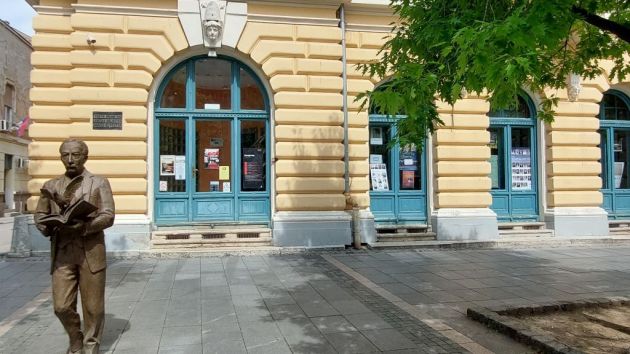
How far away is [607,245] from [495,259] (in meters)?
4.22

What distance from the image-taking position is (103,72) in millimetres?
10219

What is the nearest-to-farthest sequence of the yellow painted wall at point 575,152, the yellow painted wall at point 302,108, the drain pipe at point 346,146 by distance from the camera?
1. the yellow painted wall at point 302,108
2. the drain pipe at point 346,146
3. the yellow painted wall at point 575,152

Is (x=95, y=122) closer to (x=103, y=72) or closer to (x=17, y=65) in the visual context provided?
(x=103, y=72)

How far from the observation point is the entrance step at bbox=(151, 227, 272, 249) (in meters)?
10.3

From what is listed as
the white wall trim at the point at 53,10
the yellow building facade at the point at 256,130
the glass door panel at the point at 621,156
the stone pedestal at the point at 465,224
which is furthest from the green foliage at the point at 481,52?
the glass door panel at the point at 621,156

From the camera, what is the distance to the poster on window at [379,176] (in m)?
12.2

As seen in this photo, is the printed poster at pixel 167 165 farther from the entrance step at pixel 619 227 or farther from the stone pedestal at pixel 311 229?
the entrance step at pixel 619 227

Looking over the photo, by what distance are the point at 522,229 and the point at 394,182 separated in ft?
12.3

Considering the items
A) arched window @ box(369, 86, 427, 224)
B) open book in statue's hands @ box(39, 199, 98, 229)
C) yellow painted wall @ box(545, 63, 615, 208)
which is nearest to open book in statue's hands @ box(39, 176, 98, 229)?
open book in statue's hands @ box(39, 199, 98, 229)

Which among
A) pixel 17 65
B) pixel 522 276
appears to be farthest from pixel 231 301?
pixel 17 65

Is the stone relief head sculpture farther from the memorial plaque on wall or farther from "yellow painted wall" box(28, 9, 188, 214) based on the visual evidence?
the memorial plaque on wall

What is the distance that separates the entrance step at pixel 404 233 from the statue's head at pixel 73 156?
820cm

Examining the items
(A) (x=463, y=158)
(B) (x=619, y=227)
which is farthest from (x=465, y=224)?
(B) (x=619, y=227)

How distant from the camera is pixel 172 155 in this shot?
1121cm
